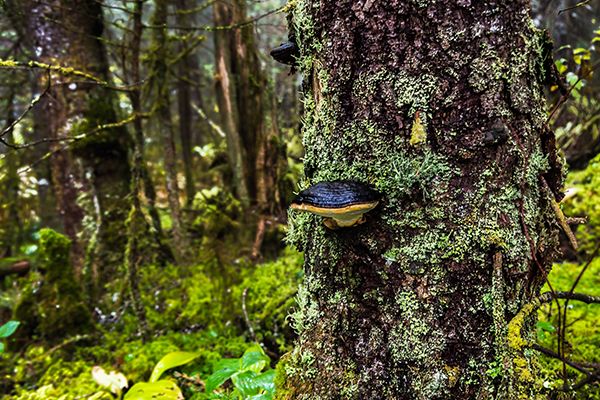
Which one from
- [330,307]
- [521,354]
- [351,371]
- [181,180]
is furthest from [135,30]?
[181,180]

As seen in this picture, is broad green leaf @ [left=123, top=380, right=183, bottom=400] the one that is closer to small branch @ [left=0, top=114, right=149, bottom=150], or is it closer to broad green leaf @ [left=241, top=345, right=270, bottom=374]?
broad green leaf @ [left=241, top=345, right=270, bottom=374]

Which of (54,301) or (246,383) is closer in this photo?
(246,383)

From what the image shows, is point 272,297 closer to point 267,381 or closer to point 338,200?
point 267,381

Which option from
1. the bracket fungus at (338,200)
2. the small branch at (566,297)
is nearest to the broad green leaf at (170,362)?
the bracket fungus at (338,200)

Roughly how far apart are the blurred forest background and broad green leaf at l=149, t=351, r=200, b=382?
0.07 feet

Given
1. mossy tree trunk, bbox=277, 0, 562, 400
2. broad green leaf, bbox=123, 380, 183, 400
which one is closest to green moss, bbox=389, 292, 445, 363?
mossy tree trunk, bbox=277, 0, 562, 400

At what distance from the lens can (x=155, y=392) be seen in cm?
244

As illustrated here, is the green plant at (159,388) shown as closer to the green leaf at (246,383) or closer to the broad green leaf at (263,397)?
the green leaf at (246,383)

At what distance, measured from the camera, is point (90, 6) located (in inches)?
176

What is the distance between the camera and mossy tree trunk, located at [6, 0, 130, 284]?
4.31m

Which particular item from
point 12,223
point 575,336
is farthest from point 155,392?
point 12,223

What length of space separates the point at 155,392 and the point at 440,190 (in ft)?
7.20

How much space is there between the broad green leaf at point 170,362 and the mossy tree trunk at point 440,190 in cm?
159

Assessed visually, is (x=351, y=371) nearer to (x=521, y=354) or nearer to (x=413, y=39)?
(x=521, y=354)
